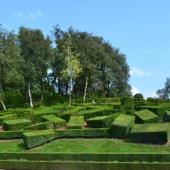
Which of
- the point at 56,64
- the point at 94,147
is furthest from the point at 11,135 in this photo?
the point at 56,64

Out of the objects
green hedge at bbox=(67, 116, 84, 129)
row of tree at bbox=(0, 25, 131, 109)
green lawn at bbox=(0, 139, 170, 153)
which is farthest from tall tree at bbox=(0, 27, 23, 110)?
green lawn at bbox=(0, 139, 170, 153)

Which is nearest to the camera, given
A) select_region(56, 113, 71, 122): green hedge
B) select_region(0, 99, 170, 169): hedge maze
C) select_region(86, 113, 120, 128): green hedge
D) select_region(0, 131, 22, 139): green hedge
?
select_region(0, 99, 170, 169): hedge maze

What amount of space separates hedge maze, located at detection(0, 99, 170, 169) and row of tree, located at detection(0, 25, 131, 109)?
29.3 metres

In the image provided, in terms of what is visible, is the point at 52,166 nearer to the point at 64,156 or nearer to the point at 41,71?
the point at 64,156

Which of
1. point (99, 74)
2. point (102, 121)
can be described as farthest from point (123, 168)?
point (99, 74)

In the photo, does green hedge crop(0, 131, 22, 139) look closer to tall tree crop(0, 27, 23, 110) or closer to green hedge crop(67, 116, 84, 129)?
green hedge crop(67, 116, 84, 129)

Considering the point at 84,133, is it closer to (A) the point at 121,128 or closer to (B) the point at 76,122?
(A) the point at 121,128

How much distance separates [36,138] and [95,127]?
5235mm

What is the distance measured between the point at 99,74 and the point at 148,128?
181ft

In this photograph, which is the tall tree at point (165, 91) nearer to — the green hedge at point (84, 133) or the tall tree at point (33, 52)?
the tall tree at point (33, 52)

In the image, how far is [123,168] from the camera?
2770cm

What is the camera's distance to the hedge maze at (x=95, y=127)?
1359 inches

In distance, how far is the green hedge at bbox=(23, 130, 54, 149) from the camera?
116ft

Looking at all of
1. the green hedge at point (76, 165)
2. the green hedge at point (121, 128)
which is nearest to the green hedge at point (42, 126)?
the green hedge at point (121, 128)
